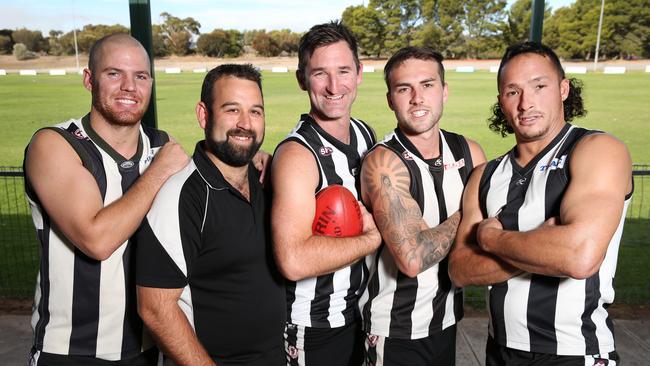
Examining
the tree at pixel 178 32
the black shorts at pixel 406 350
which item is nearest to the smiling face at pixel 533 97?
the black shorts at pixel 406 350

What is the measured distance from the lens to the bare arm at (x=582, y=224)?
183 cm

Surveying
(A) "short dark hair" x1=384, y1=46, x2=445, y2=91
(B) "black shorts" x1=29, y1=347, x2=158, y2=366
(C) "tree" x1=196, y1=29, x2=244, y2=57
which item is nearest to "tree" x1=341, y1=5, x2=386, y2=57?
(C) "tree" x1=196, y1=29, x2=244, y2=57

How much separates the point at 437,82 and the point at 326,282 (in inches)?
43.4

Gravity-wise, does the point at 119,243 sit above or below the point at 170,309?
above

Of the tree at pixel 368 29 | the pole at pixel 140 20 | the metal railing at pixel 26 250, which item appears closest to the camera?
the pole at pixel 140 20

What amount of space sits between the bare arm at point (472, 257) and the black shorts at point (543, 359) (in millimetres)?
349

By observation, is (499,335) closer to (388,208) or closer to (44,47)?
(388,208)

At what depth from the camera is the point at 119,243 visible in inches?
79.3

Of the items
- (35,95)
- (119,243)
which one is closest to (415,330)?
(119,243)

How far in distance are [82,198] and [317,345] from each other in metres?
1.26

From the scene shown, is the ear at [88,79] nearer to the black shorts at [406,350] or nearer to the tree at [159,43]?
the black shorts at [406,350]

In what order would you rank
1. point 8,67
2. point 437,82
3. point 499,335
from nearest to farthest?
point 499,335, point 437,82, point 8,67

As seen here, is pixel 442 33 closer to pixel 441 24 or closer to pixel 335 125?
pixel 441 24

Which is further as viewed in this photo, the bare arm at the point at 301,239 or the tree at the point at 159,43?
the tree at the point at 159,43
